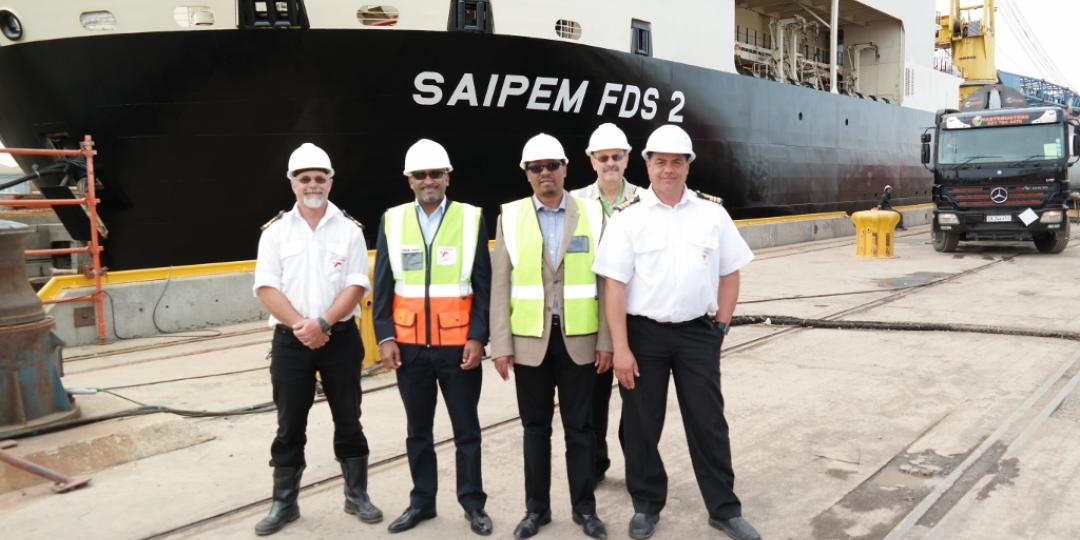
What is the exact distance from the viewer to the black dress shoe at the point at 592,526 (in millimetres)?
3412

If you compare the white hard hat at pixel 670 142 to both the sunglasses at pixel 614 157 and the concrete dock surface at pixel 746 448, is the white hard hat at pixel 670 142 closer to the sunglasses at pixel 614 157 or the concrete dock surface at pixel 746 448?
the sunglasses at pixel 614 157

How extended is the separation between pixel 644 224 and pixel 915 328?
17.5 ft

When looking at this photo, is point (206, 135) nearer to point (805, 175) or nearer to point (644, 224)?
point (644, 224)

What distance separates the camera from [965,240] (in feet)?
56.1

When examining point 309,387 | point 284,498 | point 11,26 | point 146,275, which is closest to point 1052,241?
point 146,275

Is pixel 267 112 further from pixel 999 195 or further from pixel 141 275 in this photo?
pixel 999 195

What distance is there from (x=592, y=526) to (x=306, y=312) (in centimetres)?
156

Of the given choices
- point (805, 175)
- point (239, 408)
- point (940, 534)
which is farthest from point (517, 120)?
point (805, 175)

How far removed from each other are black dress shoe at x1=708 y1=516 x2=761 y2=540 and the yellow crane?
28884 mm

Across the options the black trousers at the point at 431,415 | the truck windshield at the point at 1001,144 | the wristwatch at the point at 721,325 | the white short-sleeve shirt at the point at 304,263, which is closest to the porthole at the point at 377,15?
the white short-sleeve shirt at the point at 304,263

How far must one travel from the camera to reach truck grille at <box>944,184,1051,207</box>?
14102mm

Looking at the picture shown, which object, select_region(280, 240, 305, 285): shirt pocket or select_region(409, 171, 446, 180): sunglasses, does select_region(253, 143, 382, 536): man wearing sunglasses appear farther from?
select_region(409, 171, 446, 180): sunglasses

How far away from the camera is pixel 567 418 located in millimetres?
3510

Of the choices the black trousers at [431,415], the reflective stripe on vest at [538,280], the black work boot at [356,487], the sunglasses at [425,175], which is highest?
the sunglasses at [425,175]
